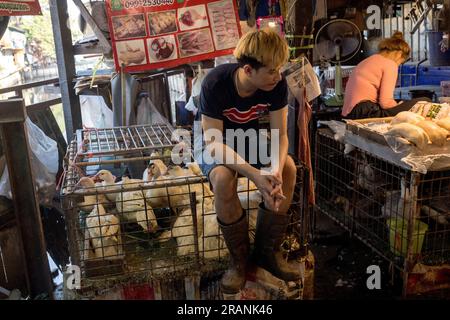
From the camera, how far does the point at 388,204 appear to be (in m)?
3.80

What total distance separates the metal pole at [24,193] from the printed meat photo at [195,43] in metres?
2.25

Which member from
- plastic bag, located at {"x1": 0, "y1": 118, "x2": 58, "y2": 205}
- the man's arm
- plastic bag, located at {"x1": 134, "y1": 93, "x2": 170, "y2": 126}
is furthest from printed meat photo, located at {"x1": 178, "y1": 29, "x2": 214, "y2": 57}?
the man's arm

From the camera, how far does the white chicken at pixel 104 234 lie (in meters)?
2.68

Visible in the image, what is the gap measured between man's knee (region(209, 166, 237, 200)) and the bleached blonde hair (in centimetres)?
Answer: 65

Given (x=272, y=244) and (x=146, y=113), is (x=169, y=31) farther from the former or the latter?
(x=272, y=244)

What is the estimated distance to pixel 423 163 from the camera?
3.10 metres

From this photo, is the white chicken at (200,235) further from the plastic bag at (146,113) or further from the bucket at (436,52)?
the bucket at (436,52)

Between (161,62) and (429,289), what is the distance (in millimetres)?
3378

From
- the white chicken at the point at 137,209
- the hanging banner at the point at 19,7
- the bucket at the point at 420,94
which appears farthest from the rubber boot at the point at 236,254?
the bucket at the point at 420,94

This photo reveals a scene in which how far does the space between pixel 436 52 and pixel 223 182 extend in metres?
8.08

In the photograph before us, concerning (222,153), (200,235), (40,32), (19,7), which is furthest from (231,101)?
(40,32)

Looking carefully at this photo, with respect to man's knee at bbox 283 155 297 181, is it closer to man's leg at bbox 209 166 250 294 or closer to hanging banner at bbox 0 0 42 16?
man's leg at bbox 209 166 250 294
